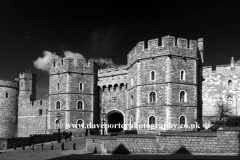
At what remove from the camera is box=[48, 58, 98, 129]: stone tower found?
31.7m

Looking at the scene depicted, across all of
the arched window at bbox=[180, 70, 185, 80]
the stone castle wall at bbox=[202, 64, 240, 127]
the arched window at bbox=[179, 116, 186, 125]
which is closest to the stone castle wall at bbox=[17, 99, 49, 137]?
the arched window at bbox=[179, 116, 186, 125]

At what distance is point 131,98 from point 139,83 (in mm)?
3032

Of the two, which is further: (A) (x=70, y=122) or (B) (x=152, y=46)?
(A) (x=70, y=122)

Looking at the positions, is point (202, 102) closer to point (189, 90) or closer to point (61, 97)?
point (189, 90)

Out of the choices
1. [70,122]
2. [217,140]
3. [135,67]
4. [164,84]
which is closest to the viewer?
[217,140]

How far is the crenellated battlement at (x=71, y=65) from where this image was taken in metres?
32.1

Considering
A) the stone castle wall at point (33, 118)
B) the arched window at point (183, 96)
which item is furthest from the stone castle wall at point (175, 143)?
the stone castle wall at point (33, 118)

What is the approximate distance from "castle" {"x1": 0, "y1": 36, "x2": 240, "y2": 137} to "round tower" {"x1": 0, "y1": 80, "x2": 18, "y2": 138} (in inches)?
301

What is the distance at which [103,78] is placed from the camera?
3378cm

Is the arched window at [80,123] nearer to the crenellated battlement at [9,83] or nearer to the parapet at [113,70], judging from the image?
the parapet at [113,70]

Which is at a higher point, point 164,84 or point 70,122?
point 164,84

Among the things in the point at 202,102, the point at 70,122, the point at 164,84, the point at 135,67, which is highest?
the point at 135,67

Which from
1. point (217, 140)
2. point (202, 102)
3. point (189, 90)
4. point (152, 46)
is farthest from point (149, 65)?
point (217, 140)

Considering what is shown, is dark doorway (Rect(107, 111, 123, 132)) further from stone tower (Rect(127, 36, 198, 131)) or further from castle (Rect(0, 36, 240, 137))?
stone tower (Rect(127, 36, 198, 131))
